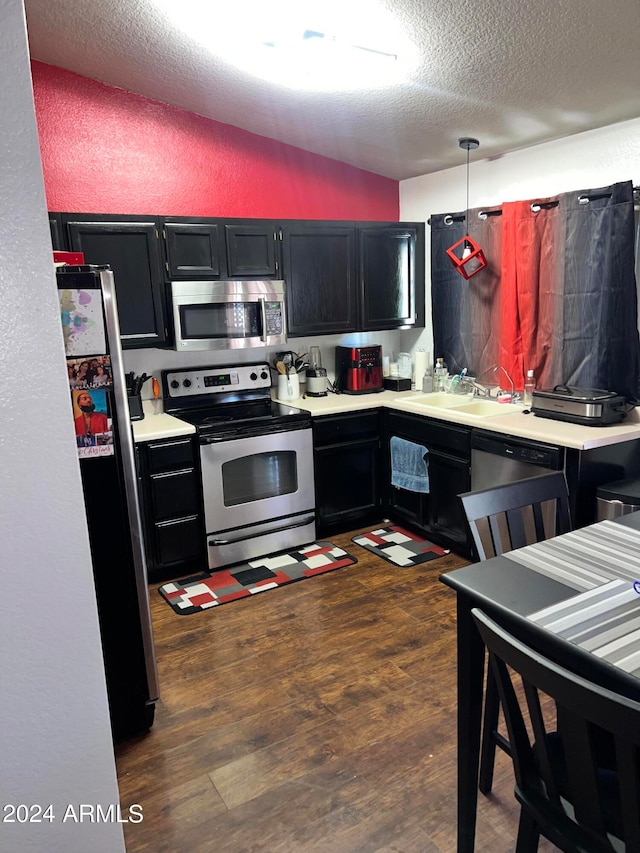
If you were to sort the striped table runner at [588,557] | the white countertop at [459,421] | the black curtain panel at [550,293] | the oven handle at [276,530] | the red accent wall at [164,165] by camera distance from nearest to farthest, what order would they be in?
A: the striped table runner at [588,557] → the white countertop at [459,421] → the black curtain panel at [550,293] → the red accent wall at [164,165] → the oven handle at [276,530]

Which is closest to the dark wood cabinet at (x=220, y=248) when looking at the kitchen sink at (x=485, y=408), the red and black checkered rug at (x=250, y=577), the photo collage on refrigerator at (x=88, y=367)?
the kitchen sink at (x=485, y=408)

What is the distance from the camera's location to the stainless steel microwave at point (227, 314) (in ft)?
11.1

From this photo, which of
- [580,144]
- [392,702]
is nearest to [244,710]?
[392,702]

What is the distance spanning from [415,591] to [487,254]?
2.07 metres

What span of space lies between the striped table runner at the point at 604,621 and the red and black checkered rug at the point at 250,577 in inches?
81.1

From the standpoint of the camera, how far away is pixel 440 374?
164 inches

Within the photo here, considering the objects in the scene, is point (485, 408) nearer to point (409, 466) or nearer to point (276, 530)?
point (409, 466)

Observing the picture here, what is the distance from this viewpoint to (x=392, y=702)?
7.66ft

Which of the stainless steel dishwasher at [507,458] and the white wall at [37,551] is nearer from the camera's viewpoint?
the white wall at [37,551]

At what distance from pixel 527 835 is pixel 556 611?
19.6 inches

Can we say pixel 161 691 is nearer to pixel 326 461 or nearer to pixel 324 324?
pixel 326 461

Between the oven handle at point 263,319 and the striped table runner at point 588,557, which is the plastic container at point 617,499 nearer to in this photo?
the striped table runner at point 588,557

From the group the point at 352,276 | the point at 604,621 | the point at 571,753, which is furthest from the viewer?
the point at 352,276

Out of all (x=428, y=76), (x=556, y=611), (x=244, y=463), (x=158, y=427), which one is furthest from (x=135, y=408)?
(x=556, y=611)
